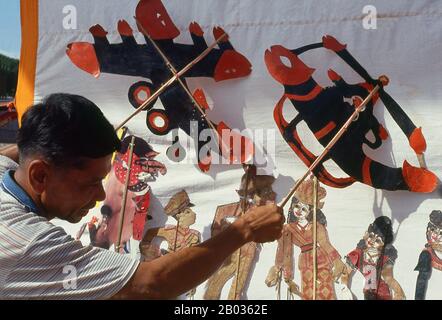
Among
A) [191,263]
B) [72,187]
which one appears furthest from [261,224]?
[72,187]

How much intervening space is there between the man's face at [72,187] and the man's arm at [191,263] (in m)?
0.16

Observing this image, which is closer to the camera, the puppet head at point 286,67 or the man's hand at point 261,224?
the man's hand at point 261,224

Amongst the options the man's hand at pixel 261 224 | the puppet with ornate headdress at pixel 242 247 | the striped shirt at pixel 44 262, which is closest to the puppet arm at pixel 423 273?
the puppet with ornate headdress at pixel 242 247

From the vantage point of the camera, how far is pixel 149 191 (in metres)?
1.74

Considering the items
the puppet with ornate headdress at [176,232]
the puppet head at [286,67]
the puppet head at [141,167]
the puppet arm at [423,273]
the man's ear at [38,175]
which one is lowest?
the puppet arm at [423,273]

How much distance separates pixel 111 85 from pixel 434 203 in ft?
3.79

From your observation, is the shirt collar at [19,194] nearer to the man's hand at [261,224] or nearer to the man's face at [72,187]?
the man's face at [72,187]

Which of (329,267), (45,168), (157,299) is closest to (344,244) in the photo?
(329,267)

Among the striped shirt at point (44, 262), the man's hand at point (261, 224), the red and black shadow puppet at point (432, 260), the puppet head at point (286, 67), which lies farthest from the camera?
the puppet head at point (286, 67)

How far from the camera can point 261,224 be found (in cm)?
103

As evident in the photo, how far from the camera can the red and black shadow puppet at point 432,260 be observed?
1411 mm

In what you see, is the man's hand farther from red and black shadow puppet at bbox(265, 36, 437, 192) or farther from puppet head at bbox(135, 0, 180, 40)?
puppet head at bbox(135, 0, 180, 40)

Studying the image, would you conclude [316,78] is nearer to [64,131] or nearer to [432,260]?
[432,260]

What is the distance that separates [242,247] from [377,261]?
415 mm
